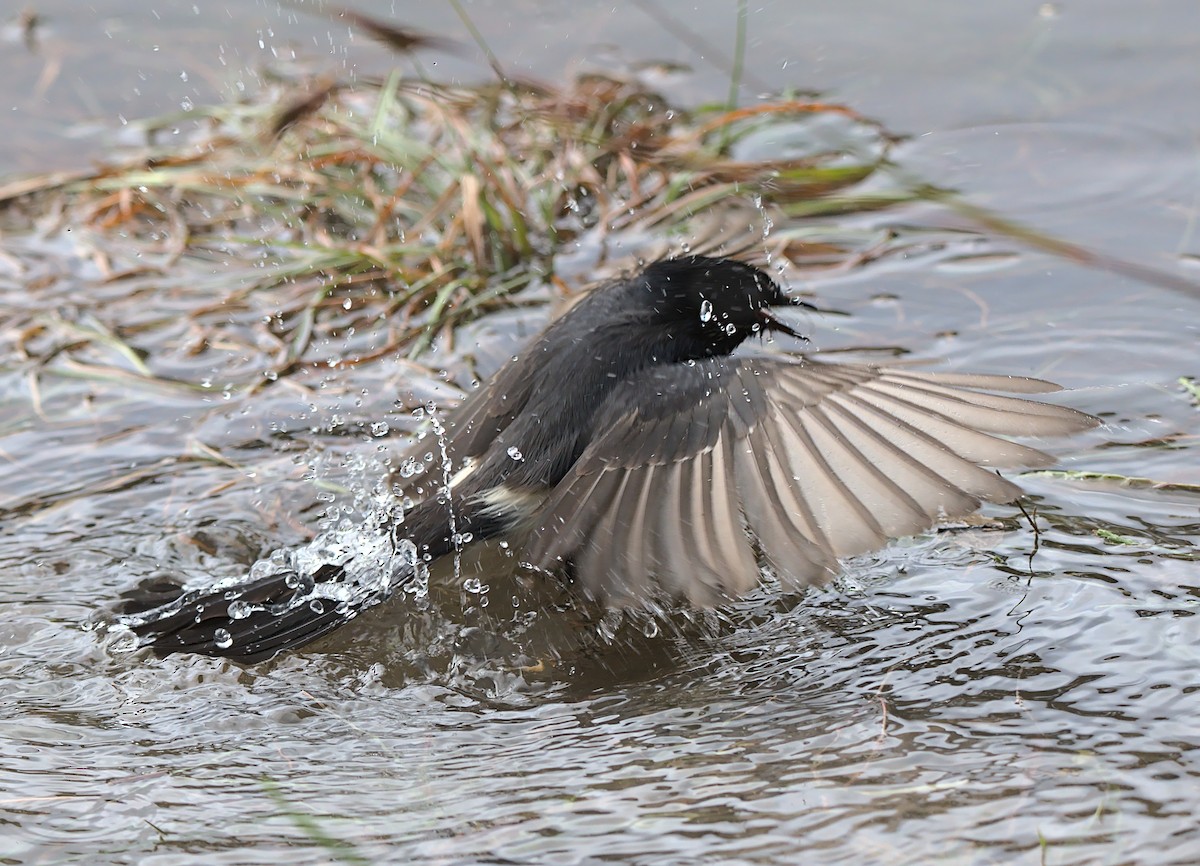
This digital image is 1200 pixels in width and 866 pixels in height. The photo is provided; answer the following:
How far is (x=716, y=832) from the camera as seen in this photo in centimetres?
250

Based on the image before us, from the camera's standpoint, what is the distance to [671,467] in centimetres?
336

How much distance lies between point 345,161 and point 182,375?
1504 millimetres

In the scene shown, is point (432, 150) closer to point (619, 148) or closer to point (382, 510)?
point (619, 148)

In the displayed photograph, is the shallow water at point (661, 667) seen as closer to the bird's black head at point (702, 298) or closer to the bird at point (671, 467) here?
the bird at point (671, 467)

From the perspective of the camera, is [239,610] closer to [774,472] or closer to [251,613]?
[251,613]

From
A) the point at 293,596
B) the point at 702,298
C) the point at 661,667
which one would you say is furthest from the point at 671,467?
the point at 293,596

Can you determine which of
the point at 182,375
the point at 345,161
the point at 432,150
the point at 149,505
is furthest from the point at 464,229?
the point at 149,505

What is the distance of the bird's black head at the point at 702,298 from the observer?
396 centimetres

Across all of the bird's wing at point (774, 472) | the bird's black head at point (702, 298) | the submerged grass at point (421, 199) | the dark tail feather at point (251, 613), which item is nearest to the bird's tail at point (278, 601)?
the dark tail feather at point (251, 613)

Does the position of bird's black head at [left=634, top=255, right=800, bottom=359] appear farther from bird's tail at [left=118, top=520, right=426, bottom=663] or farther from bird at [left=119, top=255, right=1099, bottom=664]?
bird's tail at [left=118, top=520, right=426, bottom=663]

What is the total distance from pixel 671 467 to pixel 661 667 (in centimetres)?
48

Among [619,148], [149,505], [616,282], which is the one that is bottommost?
[149,505]

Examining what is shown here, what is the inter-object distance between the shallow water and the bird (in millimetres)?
156

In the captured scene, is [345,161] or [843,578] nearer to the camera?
[843,578]
